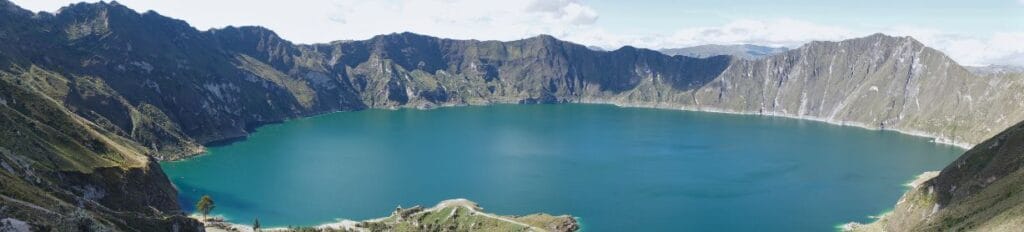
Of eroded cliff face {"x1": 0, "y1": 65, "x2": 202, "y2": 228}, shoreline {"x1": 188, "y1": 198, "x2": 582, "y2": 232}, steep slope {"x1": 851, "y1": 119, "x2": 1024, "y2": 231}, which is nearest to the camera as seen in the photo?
eroded cliff face {"x1": 0, "y1": 65, "x2": 202, "y2": 228}

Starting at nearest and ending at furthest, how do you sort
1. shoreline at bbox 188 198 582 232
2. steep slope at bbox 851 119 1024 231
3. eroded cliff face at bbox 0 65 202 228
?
1. eroded cliff face at bbox 0 65 202 228
2. steep slope at bbox 851 119 1024 231
3. shoreline at bbox 188 198 582 232

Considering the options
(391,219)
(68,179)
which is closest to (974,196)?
(391,219)

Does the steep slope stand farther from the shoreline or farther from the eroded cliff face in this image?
the eroded cliff face

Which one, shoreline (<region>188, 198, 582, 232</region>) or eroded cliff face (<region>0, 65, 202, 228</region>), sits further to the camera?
shoreline (<region>188, 198, 582, 232</region>)

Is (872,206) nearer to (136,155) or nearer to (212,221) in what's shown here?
(212,221)

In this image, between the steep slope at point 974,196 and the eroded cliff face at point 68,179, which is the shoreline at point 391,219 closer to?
the eroded cliff face at point 68,179

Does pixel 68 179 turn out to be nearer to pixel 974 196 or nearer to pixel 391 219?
pixel 391 219

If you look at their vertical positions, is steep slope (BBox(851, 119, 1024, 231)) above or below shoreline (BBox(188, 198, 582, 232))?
above

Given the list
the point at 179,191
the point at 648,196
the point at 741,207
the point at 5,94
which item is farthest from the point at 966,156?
the point at 5,94

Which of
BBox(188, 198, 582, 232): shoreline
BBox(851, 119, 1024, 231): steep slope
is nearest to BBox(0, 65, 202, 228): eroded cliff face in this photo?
BBox(188, 198, 582, 232): shoreline
